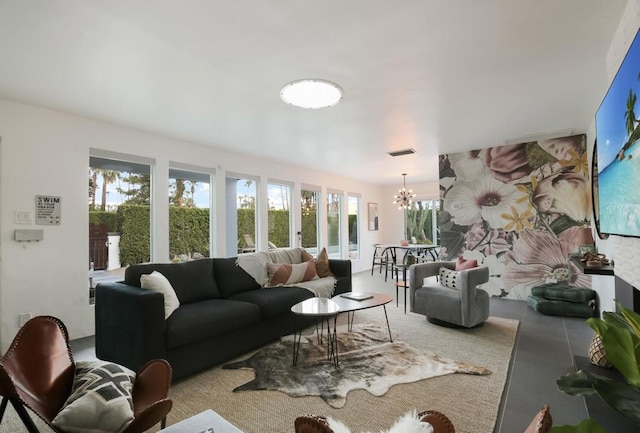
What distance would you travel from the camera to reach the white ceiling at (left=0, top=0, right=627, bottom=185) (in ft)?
6.59

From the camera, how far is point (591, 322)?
1091 millimetres

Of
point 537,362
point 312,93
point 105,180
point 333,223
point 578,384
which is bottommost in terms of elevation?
point 537,362

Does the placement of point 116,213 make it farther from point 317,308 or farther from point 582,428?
point 582,428

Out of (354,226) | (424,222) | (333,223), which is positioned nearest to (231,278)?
(333,223)

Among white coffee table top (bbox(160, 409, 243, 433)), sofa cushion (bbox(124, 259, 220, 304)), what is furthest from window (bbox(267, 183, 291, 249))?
white coffee table top (bbox(160, 409, 243, 433))

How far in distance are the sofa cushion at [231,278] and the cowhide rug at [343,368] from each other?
31.4 inches

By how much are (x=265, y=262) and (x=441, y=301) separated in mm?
2190

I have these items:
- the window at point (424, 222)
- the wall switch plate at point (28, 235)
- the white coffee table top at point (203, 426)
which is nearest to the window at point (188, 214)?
the wall switch plate at point (28, 235)

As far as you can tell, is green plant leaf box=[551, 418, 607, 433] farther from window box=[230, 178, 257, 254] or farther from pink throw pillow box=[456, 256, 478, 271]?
window box=[230, 178, 257, 254]

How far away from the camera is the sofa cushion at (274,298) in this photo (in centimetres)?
329

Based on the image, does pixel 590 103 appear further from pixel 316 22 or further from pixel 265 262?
pixel 265 262

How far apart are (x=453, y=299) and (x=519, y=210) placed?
8.22 ft

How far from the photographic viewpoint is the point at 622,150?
185 centimetres

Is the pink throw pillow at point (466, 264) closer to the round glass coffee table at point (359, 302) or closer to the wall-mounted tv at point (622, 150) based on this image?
the round glass coffee table at point (359, 302)
